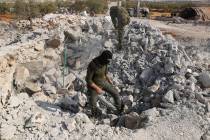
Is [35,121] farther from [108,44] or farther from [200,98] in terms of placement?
[108,44]

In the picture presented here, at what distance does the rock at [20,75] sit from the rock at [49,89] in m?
0.42

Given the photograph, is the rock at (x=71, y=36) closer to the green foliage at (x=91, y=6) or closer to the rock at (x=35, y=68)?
the rock at (x=35, y=68)

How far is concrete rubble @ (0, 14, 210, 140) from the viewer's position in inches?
253

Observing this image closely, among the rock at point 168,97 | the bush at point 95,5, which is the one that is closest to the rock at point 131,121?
the rock at point 168,97

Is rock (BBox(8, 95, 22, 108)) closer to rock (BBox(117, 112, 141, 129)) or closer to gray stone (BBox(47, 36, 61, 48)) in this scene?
rock (BBox(117, 112, 141, 129))

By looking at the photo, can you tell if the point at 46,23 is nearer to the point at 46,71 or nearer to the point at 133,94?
the point at 46,71

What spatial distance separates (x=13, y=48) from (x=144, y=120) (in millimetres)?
3526

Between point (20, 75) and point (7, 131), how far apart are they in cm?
238

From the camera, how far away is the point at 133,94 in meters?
8.65

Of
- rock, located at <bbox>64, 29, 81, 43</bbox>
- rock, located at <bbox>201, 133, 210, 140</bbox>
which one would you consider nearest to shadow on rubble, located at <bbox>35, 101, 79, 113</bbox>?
rock, located at <bbox>201, 133, 210, 140</bbox>

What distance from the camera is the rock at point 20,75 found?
823 centimetres

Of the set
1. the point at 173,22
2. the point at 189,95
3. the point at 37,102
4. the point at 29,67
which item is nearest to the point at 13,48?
the point at 29,67

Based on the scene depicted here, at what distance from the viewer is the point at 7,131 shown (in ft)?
20.4

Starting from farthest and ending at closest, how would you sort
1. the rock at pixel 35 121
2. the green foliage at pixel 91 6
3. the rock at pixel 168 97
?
the green foliage at pixel 91 6 → the rock at pixel 168 97 → the rock at pixel 35 121
